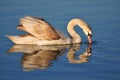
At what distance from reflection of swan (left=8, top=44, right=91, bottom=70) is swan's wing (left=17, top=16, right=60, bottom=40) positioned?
1.51 feet

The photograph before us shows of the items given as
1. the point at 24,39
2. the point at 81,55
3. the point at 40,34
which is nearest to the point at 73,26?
the point at 40,34

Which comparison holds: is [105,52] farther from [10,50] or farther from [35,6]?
[35,6]

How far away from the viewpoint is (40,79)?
12.1 meters

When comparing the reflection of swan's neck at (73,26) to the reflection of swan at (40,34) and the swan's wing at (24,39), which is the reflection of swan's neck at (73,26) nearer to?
the reflection of swan at (40,34)

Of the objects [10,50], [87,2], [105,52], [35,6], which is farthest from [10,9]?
[105,52]

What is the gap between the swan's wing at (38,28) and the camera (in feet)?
53.0

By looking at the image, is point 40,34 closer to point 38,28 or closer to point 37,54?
point 38,28

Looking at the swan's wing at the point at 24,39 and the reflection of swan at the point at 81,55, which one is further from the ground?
the swan's wing at the point at 24,39

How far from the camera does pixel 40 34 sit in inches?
644

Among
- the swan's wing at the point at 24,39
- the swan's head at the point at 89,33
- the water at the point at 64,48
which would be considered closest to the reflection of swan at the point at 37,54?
the water at the point at 64,48

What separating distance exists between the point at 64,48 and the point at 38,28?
1.21 meters

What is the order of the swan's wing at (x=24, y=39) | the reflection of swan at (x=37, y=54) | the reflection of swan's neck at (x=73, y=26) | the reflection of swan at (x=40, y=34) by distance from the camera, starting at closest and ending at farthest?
the reflection of swan at (x=37, y=54)
the swan's wing at (x=24, y=39)
the reflection of swan at (x=40, y=34)
the reflection of swan's neck at (x=73, y=26)

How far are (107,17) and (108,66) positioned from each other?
596 centimetres

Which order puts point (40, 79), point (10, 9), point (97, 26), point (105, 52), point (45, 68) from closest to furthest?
point (40, 79) → point (45, 68) → point (105, 52) → point (97, 26) → point (10, 9)
